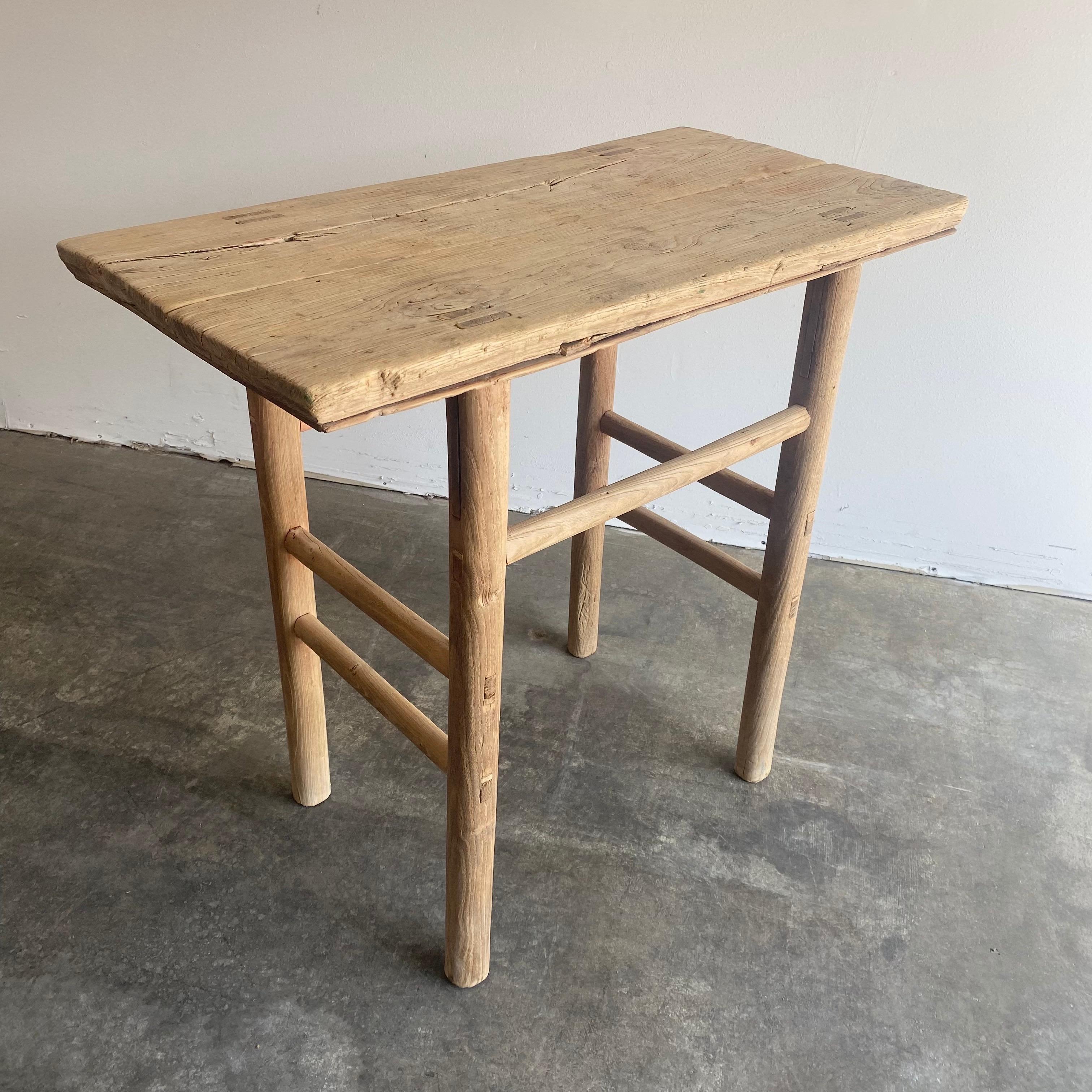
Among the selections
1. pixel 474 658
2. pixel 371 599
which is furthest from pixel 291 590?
pixel 474 658

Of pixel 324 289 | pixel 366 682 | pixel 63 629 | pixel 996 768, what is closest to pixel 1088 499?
pixel 996 768

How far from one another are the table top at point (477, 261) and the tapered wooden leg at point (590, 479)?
0.42m

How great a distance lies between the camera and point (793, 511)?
1.76 meters

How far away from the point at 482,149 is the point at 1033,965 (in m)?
2.06

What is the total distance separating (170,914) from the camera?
5.71 feet

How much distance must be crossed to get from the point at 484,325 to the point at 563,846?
1.13 m

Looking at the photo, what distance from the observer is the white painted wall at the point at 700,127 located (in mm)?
2189

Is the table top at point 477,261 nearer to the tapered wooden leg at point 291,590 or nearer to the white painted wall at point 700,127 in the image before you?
the tapered wooden leg at point 291,590

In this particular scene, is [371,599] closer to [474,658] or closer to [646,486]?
[474,658]

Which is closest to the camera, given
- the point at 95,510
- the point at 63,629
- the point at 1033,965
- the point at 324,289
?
the point at 324,289

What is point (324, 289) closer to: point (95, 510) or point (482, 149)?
point (482, 149)

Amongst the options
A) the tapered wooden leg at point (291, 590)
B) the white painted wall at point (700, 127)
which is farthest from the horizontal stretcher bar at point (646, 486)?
the white painted wall at point (700, 127)

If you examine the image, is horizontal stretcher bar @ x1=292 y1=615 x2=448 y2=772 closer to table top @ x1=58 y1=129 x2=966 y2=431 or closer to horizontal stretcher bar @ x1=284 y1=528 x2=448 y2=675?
horizontal stretcher bar @ x1=284 y1=528 x2=448 y2=675

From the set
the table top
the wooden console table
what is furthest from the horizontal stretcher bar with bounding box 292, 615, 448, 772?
the table top
